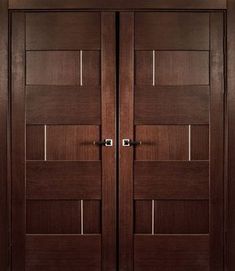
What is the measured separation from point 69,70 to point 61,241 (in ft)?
3.61

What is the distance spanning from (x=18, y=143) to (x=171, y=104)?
1013 millimetres

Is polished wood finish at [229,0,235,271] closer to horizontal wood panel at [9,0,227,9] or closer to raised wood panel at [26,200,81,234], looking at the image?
horizontal wood panel at [9,0,227,9]

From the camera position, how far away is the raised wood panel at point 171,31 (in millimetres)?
2418

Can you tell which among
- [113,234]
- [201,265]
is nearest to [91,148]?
[113,234]

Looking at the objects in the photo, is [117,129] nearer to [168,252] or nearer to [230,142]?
[230,142]

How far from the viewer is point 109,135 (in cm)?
242

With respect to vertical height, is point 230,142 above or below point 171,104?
below

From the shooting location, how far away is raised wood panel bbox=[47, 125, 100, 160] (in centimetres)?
243

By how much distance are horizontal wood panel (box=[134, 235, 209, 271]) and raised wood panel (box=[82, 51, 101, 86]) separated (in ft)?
A: 3.41

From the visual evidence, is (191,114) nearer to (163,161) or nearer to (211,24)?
(163,161)

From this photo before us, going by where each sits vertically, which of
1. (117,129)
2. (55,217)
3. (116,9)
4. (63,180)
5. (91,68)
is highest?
(116,9)

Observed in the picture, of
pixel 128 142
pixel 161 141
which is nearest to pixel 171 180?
pixel 161 141

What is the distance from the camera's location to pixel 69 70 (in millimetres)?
2432

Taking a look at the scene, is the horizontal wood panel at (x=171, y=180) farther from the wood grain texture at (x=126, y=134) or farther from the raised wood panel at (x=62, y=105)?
the raised wood panel at (x=62, y=105)
